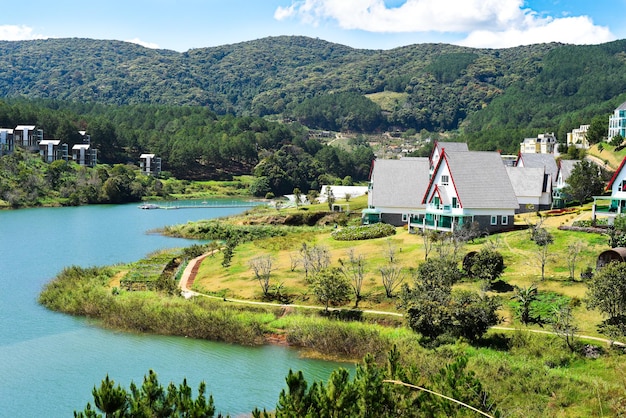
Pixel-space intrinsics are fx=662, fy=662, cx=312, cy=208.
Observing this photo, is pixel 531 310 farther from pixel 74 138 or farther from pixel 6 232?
pixel 74 138

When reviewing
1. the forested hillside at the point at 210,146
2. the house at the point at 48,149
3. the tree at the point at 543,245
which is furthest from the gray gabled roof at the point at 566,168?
the house at the point at 48,149

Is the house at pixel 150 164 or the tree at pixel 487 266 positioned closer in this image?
the tree at pixel 487 266

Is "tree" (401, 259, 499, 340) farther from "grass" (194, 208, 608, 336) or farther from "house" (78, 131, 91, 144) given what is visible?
"house" (78, 131, 91, 144)

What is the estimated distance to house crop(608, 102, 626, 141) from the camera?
95.2 m

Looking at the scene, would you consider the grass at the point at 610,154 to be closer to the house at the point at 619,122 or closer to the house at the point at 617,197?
the house at the point at 619,122

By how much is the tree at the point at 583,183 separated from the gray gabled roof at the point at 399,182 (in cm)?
1194

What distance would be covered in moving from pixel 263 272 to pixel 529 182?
28969 millimetres

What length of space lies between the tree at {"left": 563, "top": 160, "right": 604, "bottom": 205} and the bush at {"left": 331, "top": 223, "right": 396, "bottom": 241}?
16.3 m

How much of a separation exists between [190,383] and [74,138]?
124550 millimetres

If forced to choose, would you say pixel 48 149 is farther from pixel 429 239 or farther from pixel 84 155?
pixel 429 239

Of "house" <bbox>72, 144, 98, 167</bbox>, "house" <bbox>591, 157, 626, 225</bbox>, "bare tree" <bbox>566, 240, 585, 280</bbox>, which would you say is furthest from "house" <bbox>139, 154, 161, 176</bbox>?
"bare tree" <bbox>566, 240, 585, 280</bbox>

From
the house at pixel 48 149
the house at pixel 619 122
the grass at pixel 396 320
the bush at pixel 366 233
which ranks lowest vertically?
the grass at pixel 396 320

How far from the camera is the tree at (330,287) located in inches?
1291

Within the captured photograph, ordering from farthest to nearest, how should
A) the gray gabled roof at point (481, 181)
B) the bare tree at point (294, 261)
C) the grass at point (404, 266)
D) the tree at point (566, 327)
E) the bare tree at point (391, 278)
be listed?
the gray gabled roof at point (481, 181), the bare tree at point (294, 261), the bare tree at point (391, 278), the grass at point (404, 266), the tree at point (566, 327)
